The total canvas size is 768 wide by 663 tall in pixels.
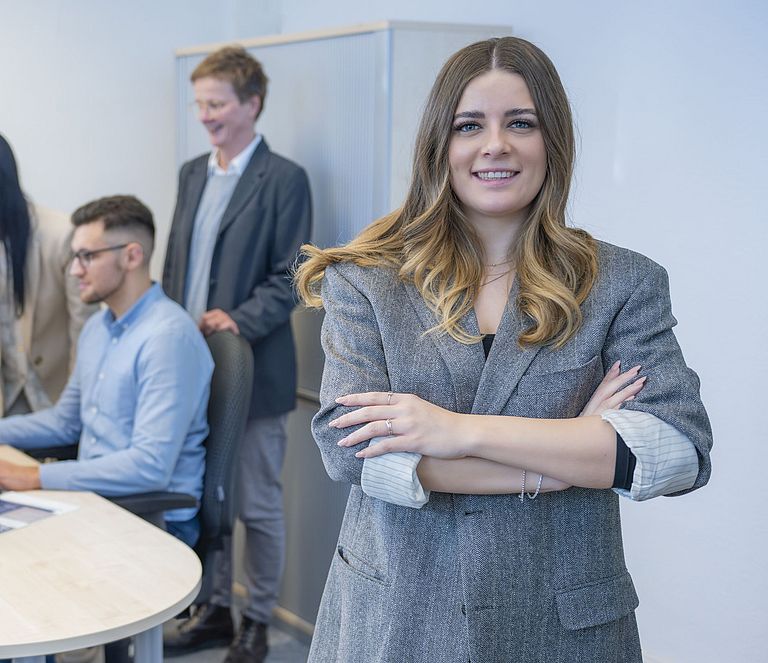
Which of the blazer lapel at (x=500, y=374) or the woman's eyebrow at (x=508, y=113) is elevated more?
the woman's eyebrow at (x=508, y=113)

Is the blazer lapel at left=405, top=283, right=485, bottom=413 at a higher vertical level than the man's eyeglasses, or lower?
higher

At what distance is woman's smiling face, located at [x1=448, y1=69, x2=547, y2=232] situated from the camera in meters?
1.51

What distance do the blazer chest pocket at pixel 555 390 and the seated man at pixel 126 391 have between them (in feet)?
4.23

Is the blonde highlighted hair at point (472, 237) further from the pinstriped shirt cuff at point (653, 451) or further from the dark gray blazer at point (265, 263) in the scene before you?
the dark gray blazer at point (265, 263)

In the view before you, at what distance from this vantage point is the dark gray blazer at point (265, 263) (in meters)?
3.23

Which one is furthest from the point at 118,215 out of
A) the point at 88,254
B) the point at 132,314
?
the point at 132,314

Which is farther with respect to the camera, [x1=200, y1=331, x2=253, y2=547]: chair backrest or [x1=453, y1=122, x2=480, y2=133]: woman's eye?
[x1=200, y1=331, x2=253, y2=547]: chair backrest

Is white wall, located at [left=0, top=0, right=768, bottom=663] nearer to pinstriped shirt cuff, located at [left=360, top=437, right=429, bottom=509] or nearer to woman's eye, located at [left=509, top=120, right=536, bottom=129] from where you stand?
woman's eye, located at [left=509, top=120, right=536, bottom=129]

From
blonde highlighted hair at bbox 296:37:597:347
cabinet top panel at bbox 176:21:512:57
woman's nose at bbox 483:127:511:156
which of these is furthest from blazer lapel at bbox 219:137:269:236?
woman's nose at bbox 483:127:511:156

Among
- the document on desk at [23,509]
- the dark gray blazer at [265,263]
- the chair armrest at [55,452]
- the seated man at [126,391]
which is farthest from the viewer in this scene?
the dark gray blazer at [265,263]

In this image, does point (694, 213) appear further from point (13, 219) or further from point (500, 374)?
point (13, 219)

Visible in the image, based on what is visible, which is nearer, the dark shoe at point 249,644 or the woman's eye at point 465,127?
the woman's eye at point 465,127

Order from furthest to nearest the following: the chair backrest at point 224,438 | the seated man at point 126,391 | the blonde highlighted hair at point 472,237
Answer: the chair backrest at point 224,438, the seated man at point 126,391, the blonde highlighted hair at point 472,237

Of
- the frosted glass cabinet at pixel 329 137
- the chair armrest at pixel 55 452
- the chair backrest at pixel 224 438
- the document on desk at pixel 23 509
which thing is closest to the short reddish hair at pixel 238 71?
the frosted glass cabinet at pixel 329 137
